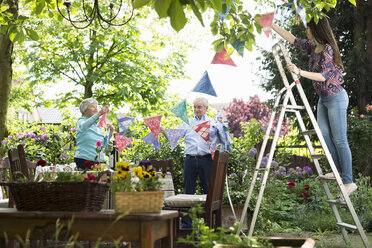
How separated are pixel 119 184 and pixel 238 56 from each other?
10.5ft

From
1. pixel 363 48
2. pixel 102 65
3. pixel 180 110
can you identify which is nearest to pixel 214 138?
pixel 180 110

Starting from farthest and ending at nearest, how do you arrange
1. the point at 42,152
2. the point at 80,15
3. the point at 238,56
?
the point at 80,15 → the point at 42,152 → the point at 238,56

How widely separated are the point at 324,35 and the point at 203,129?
5.85 feet

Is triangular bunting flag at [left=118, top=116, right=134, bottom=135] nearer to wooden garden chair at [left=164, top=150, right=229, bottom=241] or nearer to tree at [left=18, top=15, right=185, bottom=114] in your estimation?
wooden garden chair at [left=164, top=150, right=229, bottom=241]

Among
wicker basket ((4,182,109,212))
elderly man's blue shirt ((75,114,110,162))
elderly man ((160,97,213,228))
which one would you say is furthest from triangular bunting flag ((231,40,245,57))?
wicker basket ((4,182,109,212))

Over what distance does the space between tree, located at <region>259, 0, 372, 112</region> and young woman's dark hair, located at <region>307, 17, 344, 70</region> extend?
18.1ft

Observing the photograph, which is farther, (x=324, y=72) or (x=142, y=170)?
(x=324, y=72)

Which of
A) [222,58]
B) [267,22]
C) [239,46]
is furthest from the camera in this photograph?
[222,58]

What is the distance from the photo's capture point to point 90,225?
2.17 metres

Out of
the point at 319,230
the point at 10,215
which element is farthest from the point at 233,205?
the point at 10,215

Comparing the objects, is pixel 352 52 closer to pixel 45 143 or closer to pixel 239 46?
pixel 239 46

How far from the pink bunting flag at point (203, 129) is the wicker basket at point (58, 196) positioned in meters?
3.45

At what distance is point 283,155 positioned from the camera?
8.10 metres

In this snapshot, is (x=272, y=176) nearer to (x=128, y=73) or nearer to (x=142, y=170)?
(x=142, y=170)
